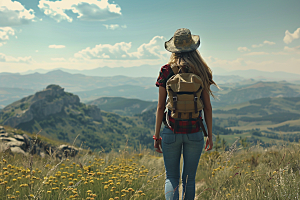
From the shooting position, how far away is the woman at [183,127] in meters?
2.86

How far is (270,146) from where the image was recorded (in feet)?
26.5

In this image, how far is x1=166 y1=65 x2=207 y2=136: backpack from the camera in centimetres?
277

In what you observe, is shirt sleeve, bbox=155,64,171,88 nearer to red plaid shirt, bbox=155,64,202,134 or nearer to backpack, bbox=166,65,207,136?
red plaid shirt, bbox=155,64,202,134

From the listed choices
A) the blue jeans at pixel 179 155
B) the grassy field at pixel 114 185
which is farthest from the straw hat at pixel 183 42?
the grassy field at pixel 114 185

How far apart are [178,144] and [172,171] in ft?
1.49

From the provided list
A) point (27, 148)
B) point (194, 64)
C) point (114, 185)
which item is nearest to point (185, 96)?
point (194, 64)

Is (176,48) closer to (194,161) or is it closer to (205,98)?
(205,98)

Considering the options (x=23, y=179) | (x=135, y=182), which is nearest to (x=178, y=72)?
(x=135, y=182)

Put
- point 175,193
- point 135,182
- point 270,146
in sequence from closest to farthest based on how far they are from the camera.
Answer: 1. point 175,193
2. point 135,182
3. point 270,146

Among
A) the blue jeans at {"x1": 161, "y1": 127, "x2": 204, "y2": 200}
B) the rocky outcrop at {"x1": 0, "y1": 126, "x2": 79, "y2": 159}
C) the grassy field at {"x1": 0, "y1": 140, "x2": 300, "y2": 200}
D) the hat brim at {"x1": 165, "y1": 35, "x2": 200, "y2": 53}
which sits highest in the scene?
the hat brim at {"x1": 165, "y1": 35, "x2": 200, "y2": 53}

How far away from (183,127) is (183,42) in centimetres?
117

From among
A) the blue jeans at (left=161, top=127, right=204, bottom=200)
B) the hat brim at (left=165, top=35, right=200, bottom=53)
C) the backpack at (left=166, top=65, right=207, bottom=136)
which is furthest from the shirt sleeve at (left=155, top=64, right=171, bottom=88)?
A: the blue jeans at (left=161, top=127, right=204, bottom=200)

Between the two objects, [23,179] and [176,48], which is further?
[23,179]

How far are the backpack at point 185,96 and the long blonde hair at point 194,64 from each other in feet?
0.34
